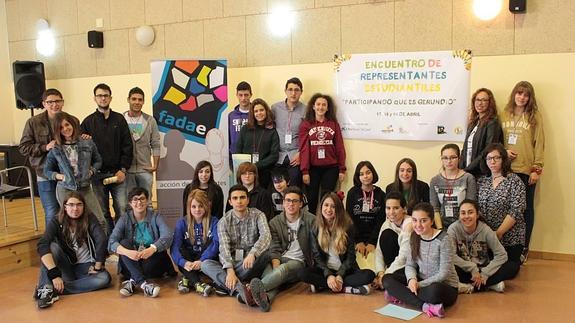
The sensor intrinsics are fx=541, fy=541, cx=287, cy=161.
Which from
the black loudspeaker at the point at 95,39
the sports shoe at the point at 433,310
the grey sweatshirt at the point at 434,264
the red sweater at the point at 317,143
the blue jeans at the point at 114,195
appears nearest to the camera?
the sports shoe at the point at 433,310

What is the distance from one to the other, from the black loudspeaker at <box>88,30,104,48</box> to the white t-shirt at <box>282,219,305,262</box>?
365 cm

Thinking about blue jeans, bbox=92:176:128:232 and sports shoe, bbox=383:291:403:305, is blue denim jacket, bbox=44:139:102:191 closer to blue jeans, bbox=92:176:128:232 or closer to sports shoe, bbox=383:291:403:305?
blue jeans, bbox=92:176:128:232

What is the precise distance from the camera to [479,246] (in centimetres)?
372

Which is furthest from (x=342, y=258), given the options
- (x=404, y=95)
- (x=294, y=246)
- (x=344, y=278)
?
(x=404, y=95)

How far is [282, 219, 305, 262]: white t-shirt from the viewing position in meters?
3.86

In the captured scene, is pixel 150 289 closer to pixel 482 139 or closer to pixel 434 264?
pixel 434 264

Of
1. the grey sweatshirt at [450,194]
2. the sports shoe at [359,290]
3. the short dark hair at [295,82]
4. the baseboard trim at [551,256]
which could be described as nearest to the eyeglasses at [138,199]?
the sports shoe at [359,290]

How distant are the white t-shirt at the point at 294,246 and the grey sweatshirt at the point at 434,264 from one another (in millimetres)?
779

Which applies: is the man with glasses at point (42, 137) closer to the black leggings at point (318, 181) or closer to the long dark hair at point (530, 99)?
the black leggings at point (318, 181)

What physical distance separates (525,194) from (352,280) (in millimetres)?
1488

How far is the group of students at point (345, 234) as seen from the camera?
3543 mm

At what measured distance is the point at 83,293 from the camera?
150 inches

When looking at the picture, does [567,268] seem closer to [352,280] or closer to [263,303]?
[352,280]

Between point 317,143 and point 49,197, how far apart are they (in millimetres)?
2237
